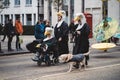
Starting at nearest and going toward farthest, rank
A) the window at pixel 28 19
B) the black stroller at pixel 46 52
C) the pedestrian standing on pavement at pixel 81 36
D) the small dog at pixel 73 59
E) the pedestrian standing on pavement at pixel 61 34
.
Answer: the small dog at pixel 73 59 < the pedestrian standing on pavement at pixel 81 36 < the black stroller at pixel 46 52 < the pedestrian standing on pavement at pixel 61 34 < the window at pixel 28 19

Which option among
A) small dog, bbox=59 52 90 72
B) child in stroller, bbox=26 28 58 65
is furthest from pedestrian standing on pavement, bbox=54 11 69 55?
small dog, bbox=59 52 90 72

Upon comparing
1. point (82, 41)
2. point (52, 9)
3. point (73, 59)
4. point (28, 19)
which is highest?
point (52, 9)

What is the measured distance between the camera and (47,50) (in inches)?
691

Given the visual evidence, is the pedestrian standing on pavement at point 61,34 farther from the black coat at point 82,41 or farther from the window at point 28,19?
the window at point 28,19

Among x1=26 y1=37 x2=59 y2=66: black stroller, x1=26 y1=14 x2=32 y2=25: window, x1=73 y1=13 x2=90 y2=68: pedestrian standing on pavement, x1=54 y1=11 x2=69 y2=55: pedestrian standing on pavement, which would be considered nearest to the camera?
x1=73 y1=13 x2=90 y2=68: pedestrian standing on pavement

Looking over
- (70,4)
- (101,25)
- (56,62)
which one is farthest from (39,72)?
(70,4)

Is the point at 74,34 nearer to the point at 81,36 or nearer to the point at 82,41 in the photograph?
the point at 81,36

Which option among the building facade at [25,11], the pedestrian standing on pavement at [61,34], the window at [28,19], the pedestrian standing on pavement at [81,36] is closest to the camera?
the pedestrian standing on pavement at [81,36]

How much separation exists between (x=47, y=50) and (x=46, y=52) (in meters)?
0.09

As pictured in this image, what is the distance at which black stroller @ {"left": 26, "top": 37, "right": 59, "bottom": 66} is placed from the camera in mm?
17500

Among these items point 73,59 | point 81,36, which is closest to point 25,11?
point 81,36

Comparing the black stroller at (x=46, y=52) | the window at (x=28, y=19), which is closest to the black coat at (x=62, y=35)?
the black stroller at (x=46, y=52)

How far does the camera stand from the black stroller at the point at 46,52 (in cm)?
1750

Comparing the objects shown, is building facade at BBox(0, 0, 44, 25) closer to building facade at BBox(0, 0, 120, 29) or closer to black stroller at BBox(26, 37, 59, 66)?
building facade at BBox(0, 0, 120, 29)
